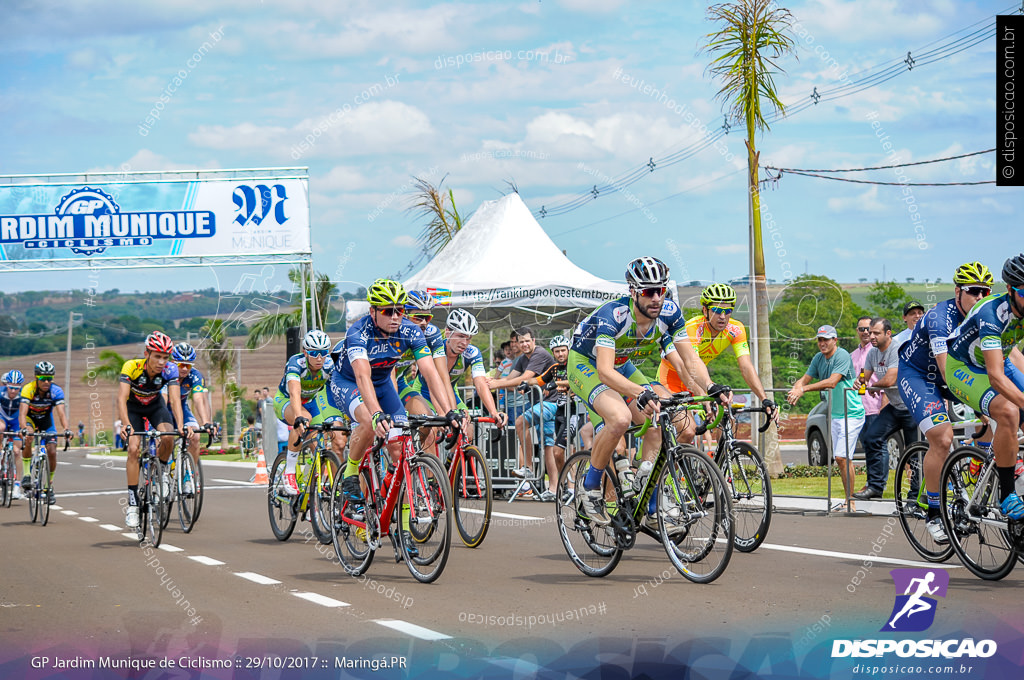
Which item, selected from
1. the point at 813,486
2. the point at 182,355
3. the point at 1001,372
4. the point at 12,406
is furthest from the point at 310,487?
the point at 12,406

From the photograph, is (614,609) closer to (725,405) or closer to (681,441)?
(725,405)

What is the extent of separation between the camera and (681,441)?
392 inches

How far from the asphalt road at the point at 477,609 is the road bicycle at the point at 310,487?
340mm

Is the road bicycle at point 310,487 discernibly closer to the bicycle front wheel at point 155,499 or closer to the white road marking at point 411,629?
the bicycle front wheel at point 155,499

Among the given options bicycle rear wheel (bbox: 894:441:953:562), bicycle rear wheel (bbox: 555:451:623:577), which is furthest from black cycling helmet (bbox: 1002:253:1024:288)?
bicycle rear wheel (bbox: 555:451:623:577)

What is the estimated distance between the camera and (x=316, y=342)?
39.9ft

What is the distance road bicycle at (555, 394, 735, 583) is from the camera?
739 cm

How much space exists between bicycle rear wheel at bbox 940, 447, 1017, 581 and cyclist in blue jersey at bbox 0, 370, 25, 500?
510 inches

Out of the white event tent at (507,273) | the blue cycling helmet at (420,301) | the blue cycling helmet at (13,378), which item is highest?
the white event tent at (507,273)

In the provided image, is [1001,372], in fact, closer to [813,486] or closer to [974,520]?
[974,520]

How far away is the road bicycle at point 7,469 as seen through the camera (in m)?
16.7

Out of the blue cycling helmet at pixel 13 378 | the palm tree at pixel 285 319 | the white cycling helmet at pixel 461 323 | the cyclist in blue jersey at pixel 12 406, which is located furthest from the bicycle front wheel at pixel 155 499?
the palm tree at pixel 285 319

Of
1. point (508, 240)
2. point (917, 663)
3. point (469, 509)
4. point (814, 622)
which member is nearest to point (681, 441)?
point (469, 509)

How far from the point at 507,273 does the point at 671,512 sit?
44.9 ft
